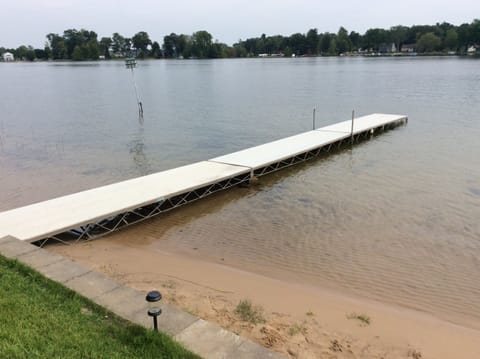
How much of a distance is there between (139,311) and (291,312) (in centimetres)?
226

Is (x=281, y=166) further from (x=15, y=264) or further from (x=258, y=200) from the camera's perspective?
(x=15, y=264)

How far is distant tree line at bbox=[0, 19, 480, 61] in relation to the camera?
14375 cm

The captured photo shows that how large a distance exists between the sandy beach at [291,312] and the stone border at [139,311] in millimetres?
787

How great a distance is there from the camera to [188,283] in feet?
20.8

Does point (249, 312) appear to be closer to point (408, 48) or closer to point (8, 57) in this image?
point (408, 48)

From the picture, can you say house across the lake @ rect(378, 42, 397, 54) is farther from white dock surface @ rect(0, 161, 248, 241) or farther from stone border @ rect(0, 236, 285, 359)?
stone border @ rect(0, 236, 285, 359)

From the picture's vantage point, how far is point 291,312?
5.58m

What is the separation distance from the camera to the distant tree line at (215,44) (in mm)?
143750

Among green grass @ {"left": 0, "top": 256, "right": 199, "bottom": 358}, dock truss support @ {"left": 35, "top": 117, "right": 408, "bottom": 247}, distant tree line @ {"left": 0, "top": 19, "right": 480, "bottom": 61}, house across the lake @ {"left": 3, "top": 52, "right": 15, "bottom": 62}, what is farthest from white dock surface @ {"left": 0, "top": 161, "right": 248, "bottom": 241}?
house across the lake @ {"left": 3, "top": 52, "right": 15, "bottom": 62}

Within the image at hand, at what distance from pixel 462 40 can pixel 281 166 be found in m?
128

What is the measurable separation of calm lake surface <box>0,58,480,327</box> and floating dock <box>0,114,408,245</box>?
0.42 metres

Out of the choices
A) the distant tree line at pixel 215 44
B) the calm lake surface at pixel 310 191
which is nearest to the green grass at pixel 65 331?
the calm lake surface at pixel 310 191

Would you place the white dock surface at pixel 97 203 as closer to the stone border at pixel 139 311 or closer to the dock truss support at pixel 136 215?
the dock truss support at pixel 136 215

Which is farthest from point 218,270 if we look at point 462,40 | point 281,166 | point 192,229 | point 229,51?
point 229,51
